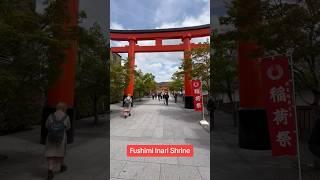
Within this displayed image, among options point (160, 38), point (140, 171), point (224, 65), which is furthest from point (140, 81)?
point (140, 171)

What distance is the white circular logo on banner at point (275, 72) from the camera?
22.7ft

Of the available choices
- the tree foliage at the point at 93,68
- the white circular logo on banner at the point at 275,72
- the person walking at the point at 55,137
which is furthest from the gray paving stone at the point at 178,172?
the tree foliage at the point at 93,68

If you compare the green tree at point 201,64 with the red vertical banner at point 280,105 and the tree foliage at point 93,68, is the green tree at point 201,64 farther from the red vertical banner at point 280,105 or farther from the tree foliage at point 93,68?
the red vertical banner at point 280,105

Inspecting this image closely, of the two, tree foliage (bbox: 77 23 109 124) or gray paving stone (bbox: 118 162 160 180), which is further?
tree foliage (bbox: 77 23 109 124)

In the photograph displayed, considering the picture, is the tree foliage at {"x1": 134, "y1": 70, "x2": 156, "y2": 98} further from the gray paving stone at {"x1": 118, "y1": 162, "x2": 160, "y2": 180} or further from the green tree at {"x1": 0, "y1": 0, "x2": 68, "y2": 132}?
the gray paving stone at {"x1": 118, "y1": 162, "x2": 160, "y2": 180}

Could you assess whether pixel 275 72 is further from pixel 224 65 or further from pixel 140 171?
pixel 224 65

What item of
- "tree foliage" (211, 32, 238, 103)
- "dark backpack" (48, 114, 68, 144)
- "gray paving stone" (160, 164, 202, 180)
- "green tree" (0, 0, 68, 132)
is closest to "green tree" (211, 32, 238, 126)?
"tree foliage" (211, 32, 238, 103)

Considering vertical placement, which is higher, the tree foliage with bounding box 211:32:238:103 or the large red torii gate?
the large red torii gate

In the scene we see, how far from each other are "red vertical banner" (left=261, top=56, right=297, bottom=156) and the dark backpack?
406cm

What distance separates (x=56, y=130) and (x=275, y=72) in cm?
437

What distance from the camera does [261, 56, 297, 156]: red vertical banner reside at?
685 centimetres

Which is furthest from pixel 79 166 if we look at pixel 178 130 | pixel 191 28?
pixel 191 28

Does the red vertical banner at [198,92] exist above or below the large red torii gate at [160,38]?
below

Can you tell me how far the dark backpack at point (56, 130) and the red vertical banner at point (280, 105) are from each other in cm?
406
